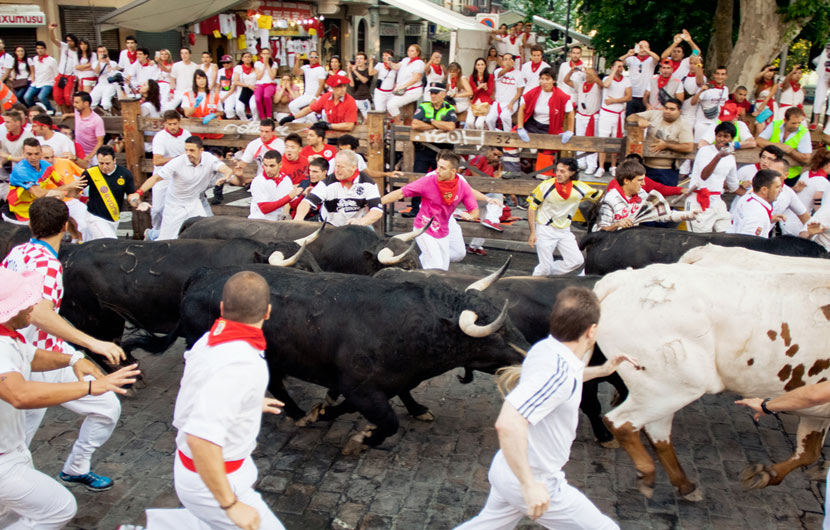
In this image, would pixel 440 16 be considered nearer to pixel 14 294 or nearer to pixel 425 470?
pixel 425 470

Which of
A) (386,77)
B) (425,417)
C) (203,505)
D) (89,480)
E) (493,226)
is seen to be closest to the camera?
(203,505)

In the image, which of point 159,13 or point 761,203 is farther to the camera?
point 159,13

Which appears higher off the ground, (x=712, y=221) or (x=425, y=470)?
(x=712, y=221)

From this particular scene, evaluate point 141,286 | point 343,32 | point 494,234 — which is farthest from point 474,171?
point 343,32

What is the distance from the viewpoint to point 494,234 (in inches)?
402

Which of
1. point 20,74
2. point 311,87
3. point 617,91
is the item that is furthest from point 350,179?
point 20,74

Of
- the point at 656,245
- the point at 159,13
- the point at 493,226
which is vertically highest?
the point at 159,13

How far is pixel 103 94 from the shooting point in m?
15.0

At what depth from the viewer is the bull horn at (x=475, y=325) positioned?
16.0 ft

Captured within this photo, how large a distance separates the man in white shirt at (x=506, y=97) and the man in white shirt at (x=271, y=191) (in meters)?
5.00

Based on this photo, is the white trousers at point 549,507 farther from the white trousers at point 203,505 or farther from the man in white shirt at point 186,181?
the man in white shirt at point 186,181

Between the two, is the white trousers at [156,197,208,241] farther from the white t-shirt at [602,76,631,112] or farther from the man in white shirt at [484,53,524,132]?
the white t-shirt at [602,76,631,112]

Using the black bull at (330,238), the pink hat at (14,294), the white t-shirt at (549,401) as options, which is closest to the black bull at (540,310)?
the black bull at (330,238)

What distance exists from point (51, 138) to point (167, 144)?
4.70ft
